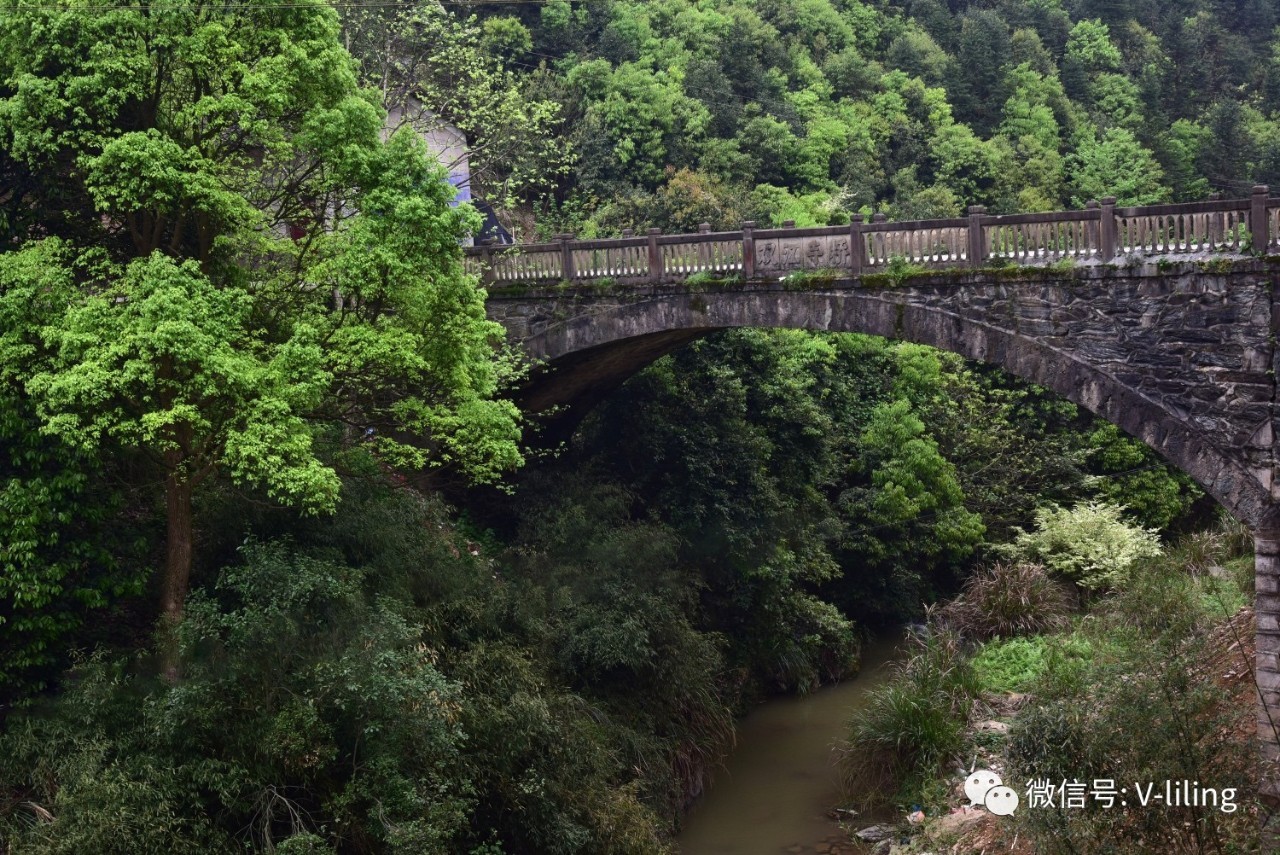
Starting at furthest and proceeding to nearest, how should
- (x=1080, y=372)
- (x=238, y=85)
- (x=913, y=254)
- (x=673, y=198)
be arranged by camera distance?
(x=673, y=198)
(x=913, y=254)
(x=1080, y=372)
(x=238, y=85)

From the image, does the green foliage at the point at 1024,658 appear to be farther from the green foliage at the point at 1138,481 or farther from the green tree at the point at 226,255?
the green tree at the point at 226,255

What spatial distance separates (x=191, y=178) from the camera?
12273 millimetres

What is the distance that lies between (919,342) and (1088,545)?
9153 millimetres

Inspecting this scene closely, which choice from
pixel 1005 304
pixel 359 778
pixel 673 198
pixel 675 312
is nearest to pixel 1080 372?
pixel 1005 304

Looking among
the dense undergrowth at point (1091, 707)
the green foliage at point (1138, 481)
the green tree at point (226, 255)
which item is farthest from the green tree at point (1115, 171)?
the green tree at point (226, 255)

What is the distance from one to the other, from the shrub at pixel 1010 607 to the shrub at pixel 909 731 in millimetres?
3409

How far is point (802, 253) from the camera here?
55.7ft

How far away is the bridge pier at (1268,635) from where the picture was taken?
13.2 metres

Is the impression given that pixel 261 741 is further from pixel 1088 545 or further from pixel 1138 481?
pixel 1138 481

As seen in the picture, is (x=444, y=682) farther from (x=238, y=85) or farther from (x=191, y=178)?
(x=238, y=85)

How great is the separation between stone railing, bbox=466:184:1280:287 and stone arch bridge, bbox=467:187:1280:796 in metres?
0.02

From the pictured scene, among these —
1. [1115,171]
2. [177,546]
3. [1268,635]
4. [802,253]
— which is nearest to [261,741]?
[177,546]

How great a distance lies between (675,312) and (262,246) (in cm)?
642

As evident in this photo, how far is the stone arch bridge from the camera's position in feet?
43.5
